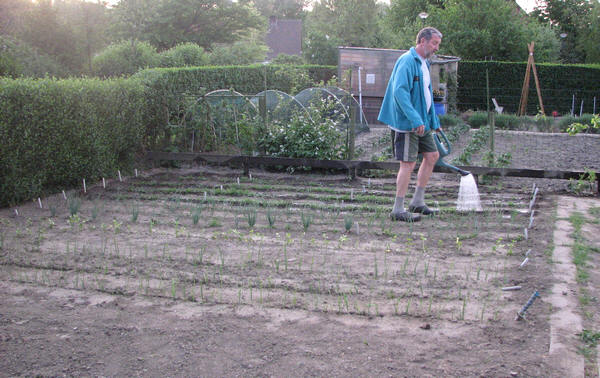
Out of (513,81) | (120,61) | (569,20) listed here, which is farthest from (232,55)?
(569,20)

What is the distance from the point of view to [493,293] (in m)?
3.88

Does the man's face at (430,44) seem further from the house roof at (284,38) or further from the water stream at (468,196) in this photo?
the house roof at (284,38)

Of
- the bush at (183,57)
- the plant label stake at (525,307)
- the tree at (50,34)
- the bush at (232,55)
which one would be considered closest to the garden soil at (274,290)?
the plant label stake at (525,307)

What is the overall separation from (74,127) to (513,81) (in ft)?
69.8

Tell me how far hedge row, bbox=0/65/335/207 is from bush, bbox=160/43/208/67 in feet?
29.9

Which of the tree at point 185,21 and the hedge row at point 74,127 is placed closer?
the hedge row at point 74,127

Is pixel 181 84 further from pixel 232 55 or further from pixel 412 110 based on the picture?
pixel 232 55

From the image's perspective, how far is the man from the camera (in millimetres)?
5738

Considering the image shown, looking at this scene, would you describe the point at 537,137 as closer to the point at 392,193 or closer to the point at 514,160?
the point at 514,160

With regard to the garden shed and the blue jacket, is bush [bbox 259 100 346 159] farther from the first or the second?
the garden shed

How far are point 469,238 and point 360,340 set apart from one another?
2518mm

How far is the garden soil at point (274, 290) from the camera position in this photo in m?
2.98

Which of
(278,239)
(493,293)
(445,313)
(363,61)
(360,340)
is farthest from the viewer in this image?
(363,61)

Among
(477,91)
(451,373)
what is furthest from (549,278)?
(477,91)
